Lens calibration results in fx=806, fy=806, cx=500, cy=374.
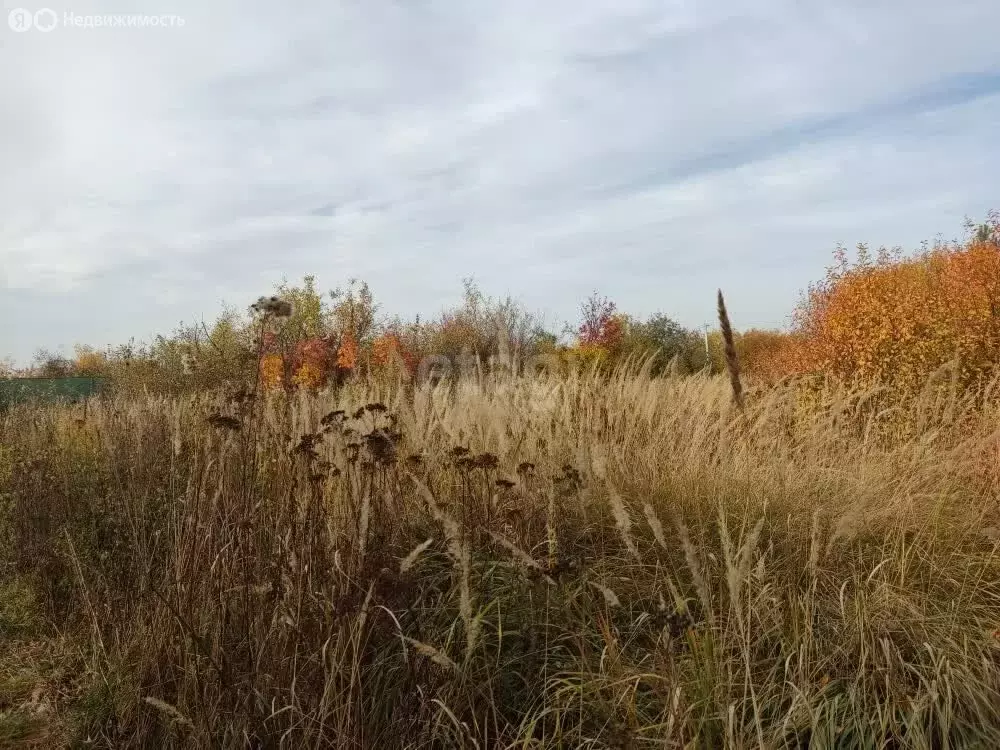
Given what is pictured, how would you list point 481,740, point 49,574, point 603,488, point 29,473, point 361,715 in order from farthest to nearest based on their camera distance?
point 29,473 < point 49,574 < point 603,488 < point 481,740 < point 361,715

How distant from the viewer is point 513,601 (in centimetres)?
292

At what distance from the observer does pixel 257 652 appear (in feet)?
8.32

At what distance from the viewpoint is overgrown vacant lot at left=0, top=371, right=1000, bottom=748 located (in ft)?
7.41

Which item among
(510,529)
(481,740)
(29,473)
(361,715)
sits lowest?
(481,740)

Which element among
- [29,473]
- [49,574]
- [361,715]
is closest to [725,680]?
[361,715]

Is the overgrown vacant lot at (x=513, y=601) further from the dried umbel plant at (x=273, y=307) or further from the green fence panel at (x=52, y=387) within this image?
the green fence panel at (x=52, y=387)

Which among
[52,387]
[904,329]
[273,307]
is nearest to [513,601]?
[273,307]

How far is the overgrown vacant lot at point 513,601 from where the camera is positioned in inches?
89.0

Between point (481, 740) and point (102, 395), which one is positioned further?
point (102, 395)

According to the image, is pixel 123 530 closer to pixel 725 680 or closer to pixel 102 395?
pixel 725 680

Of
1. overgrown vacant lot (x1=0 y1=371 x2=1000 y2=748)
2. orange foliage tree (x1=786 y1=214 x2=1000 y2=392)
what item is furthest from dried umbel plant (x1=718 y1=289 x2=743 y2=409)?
orange foliage tree (x1=786 y1=214 x2=1000 y2=392)

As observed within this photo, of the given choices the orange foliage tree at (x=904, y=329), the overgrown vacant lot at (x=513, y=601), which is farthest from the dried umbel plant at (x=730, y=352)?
the orange foliage tree at (x=904, y=329)

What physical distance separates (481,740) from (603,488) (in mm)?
1605

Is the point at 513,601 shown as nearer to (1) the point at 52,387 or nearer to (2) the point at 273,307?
(2) the point at 273,307
